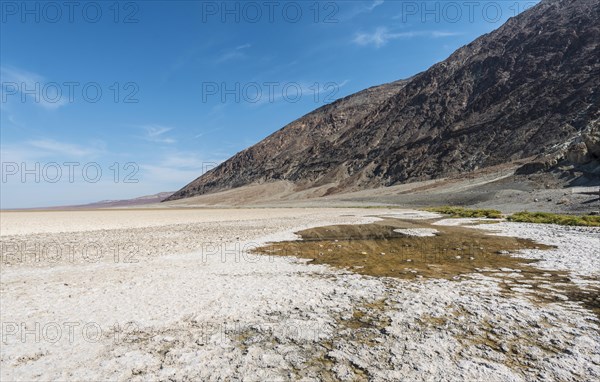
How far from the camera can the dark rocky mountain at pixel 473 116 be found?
3720 inches

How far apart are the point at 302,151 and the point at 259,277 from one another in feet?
518

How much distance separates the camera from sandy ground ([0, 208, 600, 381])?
4844 mm

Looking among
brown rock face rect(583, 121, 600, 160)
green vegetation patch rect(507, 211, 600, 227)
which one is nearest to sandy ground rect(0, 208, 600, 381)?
green vegetation patch rect(507, 211, 600, 227)

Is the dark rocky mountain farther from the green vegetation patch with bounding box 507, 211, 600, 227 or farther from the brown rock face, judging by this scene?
the green vegetation patch with bounding box 507, 211, 600, 227

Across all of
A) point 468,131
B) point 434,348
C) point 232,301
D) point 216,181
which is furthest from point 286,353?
point 216,181

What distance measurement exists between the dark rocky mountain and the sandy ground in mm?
61446

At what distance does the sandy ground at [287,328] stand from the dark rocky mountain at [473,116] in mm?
61446

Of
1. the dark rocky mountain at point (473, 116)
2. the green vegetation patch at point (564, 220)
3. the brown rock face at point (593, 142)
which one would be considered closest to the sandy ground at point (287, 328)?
the green vegetation patch at point (564, 220)

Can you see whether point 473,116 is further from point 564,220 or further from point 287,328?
point 287,328

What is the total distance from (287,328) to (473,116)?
127 m

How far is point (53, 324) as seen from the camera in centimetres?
654

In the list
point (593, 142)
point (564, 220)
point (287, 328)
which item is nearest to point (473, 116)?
point (593, 142)

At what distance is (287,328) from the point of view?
20.6 ft

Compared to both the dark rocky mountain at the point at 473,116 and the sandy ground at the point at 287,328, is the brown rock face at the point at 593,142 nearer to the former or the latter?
the dark rocky mountain at the point at 473,116
